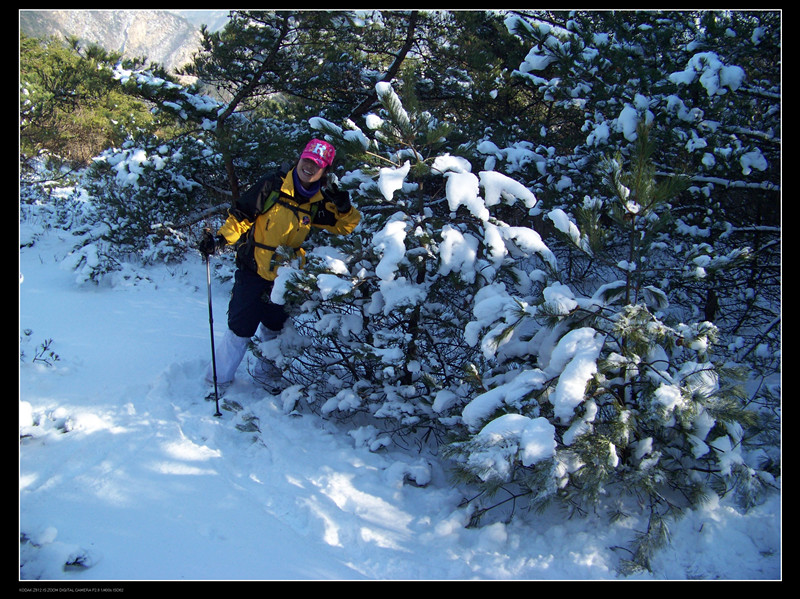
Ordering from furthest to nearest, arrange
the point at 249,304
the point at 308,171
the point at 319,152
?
the point at 249,304 → the point at 308,171 → the point at 319,152

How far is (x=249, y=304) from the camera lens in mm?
4281

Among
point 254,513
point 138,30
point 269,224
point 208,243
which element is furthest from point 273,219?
point 138,30

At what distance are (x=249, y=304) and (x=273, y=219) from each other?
80 cm

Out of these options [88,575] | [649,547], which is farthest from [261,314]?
[649,547]

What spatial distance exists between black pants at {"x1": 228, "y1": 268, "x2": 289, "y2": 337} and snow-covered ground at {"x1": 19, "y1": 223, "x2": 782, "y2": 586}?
2.06 ft

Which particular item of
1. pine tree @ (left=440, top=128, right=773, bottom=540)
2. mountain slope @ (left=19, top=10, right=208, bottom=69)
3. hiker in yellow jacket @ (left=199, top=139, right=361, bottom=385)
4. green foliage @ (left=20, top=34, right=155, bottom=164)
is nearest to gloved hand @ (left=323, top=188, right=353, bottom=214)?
hiker in yellow jacket @ (left=199, top=139, right=361, bottom=385)

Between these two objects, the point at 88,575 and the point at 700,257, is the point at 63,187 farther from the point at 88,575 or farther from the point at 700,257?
the point at 700,257

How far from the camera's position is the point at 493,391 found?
282cm

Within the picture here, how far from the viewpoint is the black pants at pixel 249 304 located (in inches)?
168

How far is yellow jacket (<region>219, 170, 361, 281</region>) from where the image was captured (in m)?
4.11

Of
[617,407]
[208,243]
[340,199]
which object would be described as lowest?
[617,407]

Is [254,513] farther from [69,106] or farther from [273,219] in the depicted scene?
[69,106]

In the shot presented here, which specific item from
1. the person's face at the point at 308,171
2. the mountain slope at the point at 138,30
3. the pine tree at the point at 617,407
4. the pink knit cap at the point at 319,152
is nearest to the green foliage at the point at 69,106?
the person's face at the point at 308,171

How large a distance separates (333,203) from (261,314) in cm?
122
